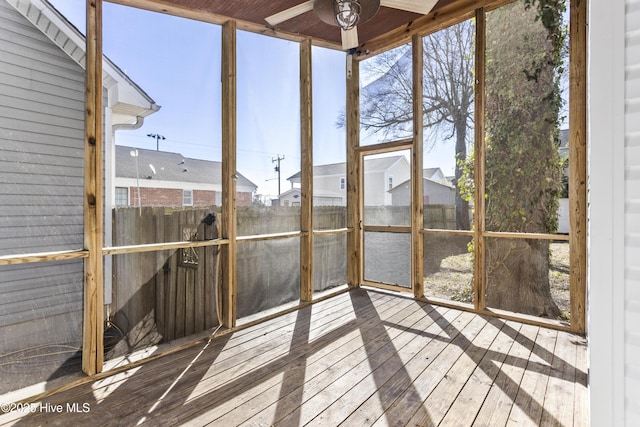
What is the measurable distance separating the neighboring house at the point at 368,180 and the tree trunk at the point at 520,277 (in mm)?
1427

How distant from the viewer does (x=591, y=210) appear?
94cm

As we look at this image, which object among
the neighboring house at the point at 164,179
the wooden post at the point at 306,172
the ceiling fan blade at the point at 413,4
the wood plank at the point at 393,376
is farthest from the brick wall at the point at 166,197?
the ceiling fan blade at the point at 413,4

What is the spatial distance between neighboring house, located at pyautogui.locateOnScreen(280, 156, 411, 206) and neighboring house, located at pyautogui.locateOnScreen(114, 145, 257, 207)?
1.35 m

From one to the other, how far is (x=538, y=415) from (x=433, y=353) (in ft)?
2.81

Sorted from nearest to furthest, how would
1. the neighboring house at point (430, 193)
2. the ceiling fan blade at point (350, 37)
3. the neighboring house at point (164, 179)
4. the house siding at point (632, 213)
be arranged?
the house siding at point (632, 213) → the neighboring house at point (164, 179) → the ceiling fan blade at point (350, 37) → the neighboring house at point (430, 193)

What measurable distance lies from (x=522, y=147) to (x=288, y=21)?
287 centimetres

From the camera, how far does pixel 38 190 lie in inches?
87.2

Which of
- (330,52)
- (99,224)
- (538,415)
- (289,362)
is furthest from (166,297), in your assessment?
(330,52)

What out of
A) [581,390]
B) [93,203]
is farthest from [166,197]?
[581,390]

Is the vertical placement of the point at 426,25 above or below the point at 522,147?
above

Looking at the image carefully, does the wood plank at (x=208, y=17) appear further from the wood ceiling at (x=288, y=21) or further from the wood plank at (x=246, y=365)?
the wood plank at (x=246, y=365)

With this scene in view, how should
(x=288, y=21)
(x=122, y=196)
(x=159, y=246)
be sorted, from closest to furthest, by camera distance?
(x=122, y=196)
(x=159, y=246)
(x=288, y=21)

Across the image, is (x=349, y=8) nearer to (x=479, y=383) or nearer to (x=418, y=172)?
(x=418, y=172)

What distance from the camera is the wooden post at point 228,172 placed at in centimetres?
323
